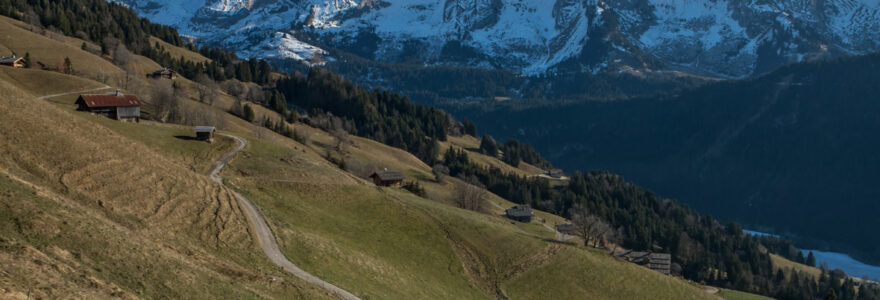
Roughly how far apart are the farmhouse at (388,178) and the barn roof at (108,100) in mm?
40740

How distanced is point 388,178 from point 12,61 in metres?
68.7

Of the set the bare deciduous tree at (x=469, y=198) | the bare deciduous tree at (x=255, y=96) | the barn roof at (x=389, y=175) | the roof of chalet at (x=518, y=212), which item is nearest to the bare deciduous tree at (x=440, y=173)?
the roof of chalet at (x=518, y=212)

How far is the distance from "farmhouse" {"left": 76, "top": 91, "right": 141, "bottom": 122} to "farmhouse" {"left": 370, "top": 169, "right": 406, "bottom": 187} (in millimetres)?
40226

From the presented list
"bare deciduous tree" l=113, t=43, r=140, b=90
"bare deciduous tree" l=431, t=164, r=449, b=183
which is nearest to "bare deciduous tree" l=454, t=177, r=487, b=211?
"bare deciduous tree" l=431, t=164, r=449, b=183

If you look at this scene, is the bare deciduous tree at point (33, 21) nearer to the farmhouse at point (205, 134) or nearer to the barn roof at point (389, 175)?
the farmhouse at point (205, 134)

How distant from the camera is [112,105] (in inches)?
3538

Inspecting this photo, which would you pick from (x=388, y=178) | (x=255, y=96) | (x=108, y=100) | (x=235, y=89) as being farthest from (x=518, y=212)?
(x=235, y=89)

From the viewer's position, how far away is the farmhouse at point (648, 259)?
105125 mm

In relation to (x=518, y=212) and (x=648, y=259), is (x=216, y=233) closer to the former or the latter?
(x=648, y=259)

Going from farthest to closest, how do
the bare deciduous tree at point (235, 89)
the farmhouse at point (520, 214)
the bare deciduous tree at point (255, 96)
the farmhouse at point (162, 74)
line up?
the bare deciduous tree at point (255, 96), the bare deciduous tree at point (235, 89), the farmhouse at point (162, 74), the farmhouse at point (520, 214)

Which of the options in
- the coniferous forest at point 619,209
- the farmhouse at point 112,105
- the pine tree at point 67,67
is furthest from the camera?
the coniferous forest at point 619,209

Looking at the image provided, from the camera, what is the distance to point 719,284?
5408 inches

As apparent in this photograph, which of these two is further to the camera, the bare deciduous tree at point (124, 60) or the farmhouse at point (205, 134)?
the bare deciduous tree at point (124, 60)

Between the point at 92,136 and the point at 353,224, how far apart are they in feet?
81.8
